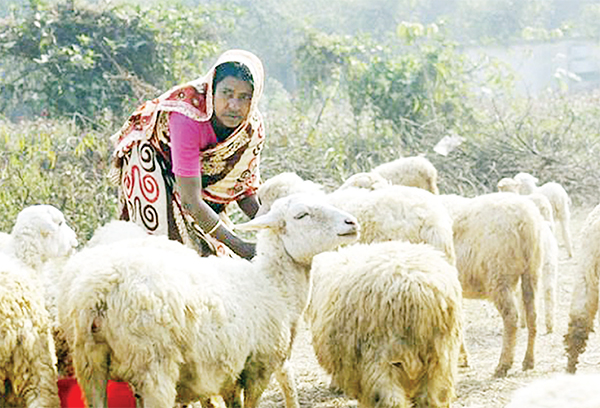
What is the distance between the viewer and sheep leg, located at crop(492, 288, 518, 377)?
20.3 feet

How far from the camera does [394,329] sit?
171 inches

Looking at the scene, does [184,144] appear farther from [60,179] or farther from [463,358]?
[60,179]

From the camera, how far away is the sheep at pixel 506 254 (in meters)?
6.44

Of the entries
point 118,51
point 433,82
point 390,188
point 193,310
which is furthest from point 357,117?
point 193,310

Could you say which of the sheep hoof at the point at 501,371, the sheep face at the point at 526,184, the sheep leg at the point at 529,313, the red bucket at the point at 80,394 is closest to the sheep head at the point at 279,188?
Answer: the sheep leg at the point at 529,313

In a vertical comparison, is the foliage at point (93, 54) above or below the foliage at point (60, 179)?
above

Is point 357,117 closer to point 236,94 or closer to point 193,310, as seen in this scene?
point 236,94

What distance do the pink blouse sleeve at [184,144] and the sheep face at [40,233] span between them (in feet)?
2.43

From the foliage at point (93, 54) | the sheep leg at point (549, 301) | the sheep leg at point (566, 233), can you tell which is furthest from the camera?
the foliage at point (93, 54)

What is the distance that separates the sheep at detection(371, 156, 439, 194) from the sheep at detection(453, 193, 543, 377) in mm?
1366

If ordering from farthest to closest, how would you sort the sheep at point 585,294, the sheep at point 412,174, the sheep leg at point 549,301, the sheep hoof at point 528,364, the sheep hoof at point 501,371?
1. the sheep at point 412,174
2. the sheep leg at point 549,301
3. the sheep hoof at point 528,364
4. the sheep hoof at point 501,371
5. the sheep at point 585,294

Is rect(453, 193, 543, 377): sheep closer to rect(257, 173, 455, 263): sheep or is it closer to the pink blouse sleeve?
rect(257, 173, 455, 263): sheep

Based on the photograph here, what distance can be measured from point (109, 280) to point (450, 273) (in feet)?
5.55

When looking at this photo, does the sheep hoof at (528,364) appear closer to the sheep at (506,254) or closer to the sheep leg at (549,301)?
the sheep at (506,254)
